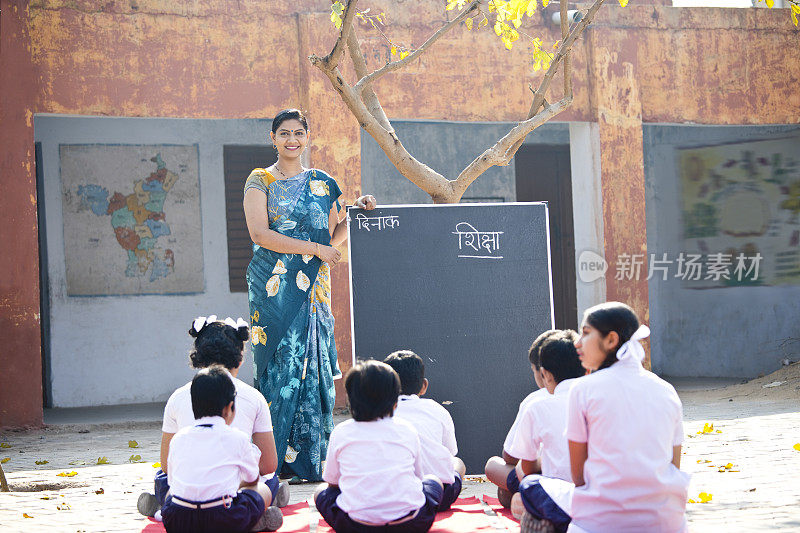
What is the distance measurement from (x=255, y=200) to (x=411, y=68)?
14.8ft

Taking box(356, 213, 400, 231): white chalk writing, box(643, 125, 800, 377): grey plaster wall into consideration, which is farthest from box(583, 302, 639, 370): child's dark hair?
box(643, 125, 800, 377): grey plaster wall

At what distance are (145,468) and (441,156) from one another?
18.8 ft

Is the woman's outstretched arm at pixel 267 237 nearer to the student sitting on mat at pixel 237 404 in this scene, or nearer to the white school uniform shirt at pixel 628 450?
the student sitting on mat at pixel 237 404

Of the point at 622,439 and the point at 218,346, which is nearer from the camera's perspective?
the point at 622,439

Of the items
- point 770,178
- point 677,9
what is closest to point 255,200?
point 677,9

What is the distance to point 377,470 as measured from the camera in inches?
141

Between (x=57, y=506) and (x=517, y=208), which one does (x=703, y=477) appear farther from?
(x=57, y=506)

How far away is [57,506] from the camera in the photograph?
4.80 m

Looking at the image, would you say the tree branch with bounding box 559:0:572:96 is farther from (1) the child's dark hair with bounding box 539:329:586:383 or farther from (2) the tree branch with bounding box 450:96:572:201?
(1) the child's dark hair with bounding box 539:329:586:383

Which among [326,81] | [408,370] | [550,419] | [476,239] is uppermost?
[326,81]

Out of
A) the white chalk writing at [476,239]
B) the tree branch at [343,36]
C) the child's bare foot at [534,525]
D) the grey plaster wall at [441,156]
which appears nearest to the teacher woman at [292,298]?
the white chalk writing at [476,239]

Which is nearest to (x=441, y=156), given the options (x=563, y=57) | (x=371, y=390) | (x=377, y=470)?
(x=563, y=57)

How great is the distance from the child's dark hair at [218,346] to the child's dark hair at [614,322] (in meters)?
1.64

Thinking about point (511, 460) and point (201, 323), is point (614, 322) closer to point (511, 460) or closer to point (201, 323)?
point (511, 460)
